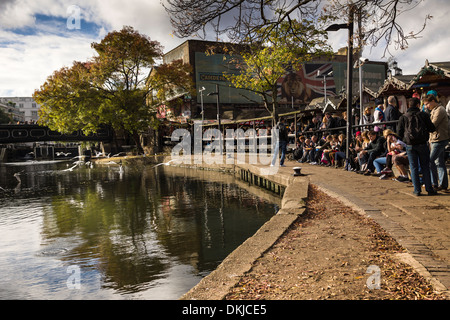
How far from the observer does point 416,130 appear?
6.76 m

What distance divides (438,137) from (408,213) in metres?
2.29

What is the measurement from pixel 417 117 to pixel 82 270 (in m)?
6.55

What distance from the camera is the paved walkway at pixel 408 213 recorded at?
3.68 meters

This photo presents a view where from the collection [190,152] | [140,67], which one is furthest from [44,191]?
[140,67]

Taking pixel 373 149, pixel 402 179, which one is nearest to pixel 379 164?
pixel 373 149

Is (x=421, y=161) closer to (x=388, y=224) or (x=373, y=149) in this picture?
(x=388, y=224)

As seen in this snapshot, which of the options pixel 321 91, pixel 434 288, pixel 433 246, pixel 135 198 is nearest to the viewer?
pixel 434 288

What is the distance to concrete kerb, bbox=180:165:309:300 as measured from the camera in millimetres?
3205

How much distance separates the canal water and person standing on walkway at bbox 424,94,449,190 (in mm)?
3809

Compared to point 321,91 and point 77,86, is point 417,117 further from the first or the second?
point 321,91

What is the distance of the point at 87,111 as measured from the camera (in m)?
32.0

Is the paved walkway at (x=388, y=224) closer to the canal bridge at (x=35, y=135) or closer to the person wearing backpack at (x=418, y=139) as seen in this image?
the person wearing backpack at (x=418, y=139)

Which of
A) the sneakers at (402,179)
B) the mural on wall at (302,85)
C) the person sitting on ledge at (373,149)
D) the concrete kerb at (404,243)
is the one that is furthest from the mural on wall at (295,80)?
the concrete kerb at (404,243)

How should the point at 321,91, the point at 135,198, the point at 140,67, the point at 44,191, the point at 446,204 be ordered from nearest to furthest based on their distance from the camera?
the point at 446,204, the point at 135,198, the point at 44,191, the point at 140,67, the point at 321,91
